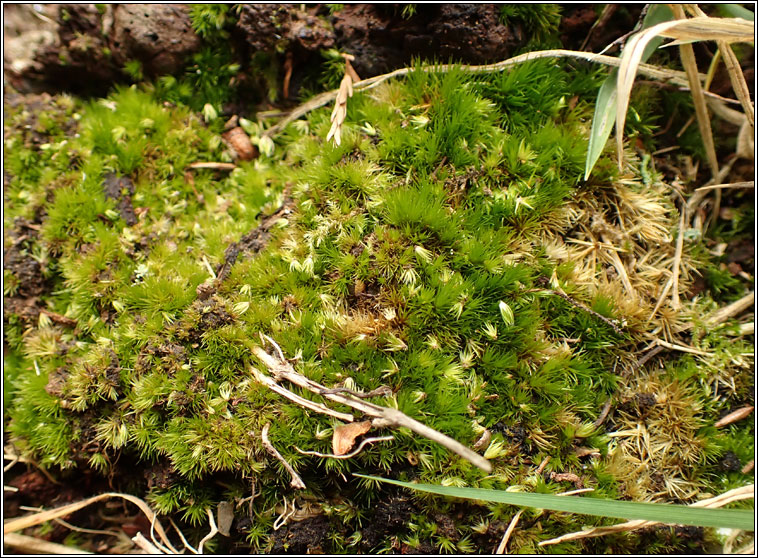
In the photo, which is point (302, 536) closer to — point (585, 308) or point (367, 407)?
point (367, 407)

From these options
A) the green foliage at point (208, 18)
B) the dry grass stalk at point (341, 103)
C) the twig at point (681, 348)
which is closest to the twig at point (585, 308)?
the twig at point (681, 348)

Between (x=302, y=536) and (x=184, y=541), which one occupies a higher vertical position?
(x=302, y=536)

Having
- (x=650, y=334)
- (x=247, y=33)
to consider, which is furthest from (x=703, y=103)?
(x=247, y=33)

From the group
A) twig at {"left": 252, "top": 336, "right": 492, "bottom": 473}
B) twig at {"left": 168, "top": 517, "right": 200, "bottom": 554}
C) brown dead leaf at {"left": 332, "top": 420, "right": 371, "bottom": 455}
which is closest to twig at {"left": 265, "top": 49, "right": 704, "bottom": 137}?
twig at {"left": 252, "top": 336, "right": 492, "bottom": 473}

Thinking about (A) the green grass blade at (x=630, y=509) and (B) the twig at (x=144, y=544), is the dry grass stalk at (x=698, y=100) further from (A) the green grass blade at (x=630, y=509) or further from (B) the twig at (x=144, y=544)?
(B) the twig at (x=144, y=544)

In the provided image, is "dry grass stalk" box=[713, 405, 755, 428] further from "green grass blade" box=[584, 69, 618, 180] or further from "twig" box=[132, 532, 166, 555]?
"twig" box=[132, 532, 166, 555]

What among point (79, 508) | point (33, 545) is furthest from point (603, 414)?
point (33, 545)
